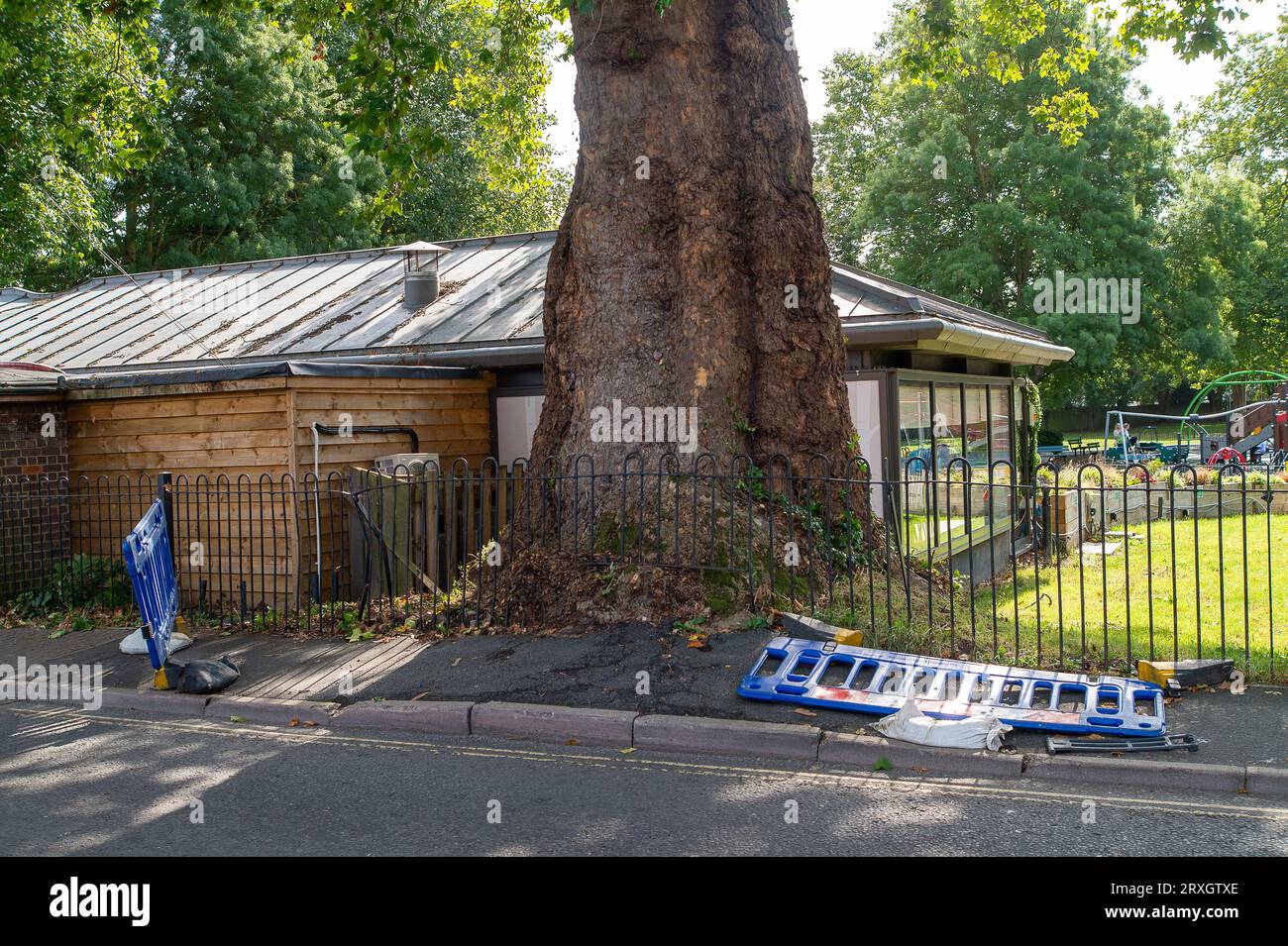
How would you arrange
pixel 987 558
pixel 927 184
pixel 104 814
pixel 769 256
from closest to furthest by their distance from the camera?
pixel 104 814, pixel 769 256, pixel 987 558, pixel 927 184

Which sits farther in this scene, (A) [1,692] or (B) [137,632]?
(B) [137,632]

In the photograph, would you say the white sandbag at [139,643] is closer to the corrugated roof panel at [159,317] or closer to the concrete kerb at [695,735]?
the concrete kerb at [695,735]

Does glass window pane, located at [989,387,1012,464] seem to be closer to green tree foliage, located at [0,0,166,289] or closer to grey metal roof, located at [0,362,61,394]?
green tree foliage, located at [0,0,166,289]

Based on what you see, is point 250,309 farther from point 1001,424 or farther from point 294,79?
point 294,79

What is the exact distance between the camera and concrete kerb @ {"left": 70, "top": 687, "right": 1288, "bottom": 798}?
5.84m

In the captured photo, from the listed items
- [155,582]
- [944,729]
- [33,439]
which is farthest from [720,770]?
[33,439]

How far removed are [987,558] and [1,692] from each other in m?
12.4

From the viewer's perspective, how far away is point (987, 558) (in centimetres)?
1588

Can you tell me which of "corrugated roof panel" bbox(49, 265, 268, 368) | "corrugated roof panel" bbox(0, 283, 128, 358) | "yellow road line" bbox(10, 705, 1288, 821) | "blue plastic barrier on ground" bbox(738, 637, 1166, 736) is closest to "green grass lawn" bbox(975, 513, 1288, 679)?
"blue plastic barrier on ground" bbox(738, 637, 1166, 736)

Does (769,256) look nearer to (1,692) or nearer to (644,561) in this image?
(644,561)

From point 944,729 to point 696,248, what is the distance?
15.9 feet

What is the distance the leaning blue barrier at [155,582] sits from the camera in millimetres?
8253

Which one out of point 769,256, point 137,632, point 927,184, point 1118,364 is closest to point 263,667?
point 137,632

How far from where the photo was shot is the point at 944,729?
6395 mm
